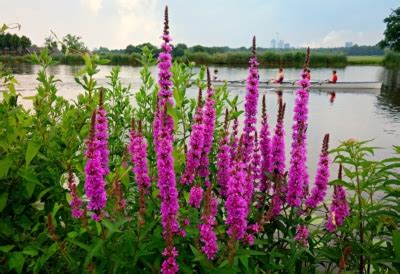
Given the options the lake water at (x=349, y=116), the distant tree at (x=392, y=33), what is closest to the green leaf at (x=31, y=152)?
the lake water at (x=349, y=116)

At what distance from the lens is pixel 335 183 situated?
3254mm

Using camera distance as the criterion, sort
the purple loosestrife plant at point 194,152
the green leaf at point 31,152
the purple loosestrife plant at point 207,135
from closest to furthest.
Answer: the green leaf at point 31,152
the purple loosestrife plant at point 194,152
the purple loosestrife plant at point 207,135

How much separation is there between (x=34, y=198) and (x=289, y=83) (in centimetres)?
3760

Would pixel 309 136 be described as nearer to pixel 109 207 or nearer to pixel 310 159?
pixel 310 159

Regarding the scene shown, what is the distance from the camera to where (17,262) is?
2.54 metres

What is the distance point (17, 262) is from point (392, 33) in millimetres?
92895

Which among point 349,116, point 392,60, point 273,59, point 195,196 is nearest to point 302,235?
point 195,196

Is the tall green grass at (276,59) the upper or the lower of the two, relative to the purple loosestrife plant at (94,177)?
lower

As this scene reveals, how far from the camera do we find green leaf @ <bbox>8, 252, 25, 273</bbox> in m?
2.53

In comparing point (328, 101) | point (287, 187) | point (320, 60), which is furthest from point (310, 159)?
point (320, 60)

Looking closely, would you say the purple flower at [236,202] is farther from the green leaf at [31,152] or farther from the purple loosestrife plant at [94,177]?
the green leaf at [31,152]

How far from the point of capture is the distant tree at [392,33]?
81.9 metres

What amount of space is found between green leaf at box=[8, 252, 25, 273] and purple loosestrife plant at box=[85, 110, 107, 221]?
0.59 metres

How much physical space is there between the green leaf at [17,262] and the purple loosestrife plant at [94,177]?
0.59 m
